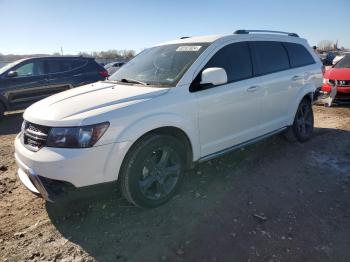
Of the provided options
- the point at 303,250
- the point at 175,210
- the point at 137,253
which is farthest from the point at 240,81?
the point at 137,253

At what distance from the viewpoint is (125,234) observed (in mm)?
3279

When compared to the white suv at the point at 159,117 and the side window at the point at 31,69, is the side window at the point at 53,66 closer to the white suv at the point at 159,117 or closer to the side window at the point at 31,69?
the side window at the point at 31,69

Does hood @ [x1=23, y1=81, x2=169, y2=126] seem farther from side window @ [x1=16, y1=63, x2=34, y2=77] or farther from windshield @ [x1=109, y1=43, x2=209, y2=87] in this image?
side window @ [x1=16, y1=63, x2=34, y2=77]

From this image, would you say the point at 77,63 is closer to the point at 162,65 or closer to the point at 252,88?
the point at 162,65

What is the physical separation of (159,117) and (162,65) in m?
1.06

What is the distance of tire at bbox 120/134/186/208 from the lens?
336 centimetres

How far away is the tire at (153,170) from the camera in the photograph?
3.36 metres

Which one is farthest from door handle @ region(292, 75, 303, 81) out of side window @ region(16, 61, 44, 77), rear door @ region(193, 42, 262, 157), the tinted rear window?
side window @ region(16, 61, 44, 77)

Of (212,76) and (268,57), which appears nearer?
(212,76)

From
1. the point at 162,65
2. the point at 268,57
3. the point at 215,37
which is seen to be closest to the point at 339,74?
the point at 268,57

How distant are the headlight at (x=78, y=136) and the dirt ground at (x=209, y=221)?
622 mm

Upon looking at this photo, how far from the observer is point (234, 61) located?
4430 millimetres

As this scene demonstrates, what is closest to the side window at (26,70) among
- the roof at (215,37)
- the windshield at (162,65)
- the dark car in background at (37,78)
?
the dark car in background at (37,78)

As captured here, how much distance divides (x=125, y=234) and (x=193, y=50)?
2.36 metres
